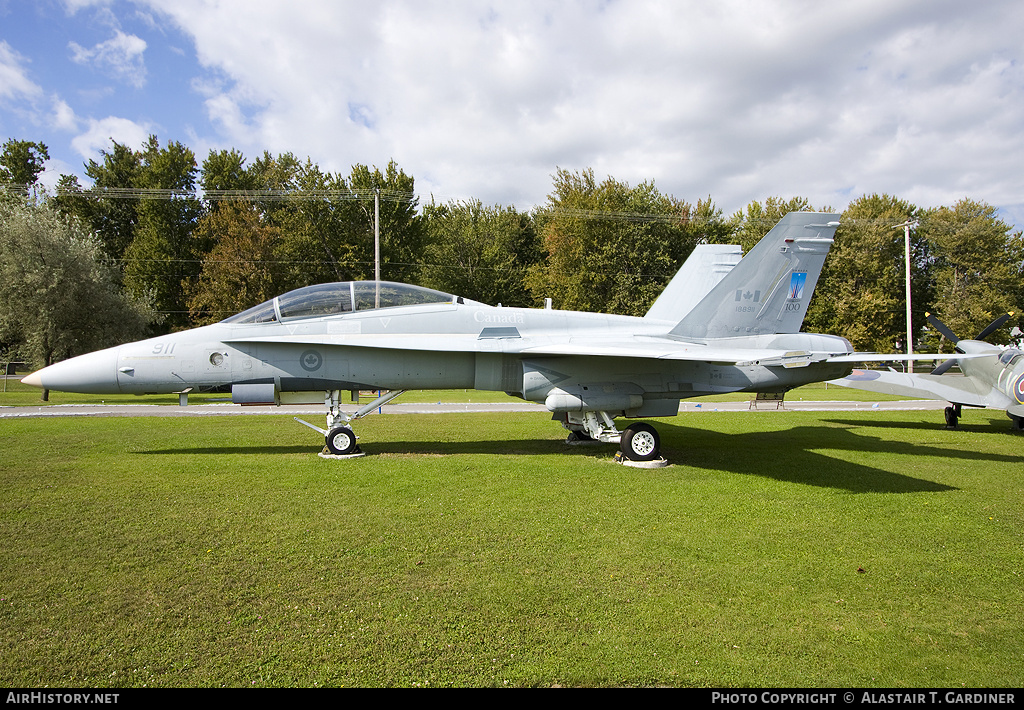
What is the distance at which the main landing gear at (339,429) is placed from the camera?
962 cm

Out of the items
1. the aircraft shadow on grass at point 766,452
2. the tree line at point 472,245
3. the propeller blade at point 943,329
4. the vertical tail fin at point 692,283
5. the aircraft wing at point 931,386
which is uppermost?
the tree line at point 472,245

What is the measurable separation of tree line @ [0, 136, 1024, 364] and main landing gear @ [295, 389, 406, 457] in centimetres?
2911

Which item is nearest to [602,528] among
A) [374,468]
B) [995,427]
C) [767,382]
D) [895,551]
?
[895,551]

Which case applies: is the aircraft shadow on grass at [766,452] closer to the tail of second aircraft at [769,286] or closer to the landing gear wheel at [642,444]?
the landing gear wheel at [642,444]

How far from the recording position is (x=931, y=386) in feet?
47.0

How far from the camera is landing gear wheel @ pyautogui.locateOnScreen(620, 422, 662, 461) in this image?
940 cm

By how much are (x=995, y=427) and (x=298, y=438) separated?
17231 mm

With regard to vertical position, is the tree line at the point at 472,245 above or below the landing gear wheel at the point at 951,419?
above

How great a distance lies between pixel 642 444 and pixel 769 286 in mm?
3756

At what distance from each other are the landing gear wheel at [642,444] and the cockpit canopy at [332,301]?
13.2ft

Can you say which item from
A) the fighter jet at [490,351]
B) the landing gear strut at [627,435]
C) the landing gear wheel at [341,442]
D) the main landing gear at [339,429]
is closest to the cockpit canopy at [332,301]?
the fighter jet at [490,351]

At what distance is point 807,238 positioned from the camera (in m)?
10.4

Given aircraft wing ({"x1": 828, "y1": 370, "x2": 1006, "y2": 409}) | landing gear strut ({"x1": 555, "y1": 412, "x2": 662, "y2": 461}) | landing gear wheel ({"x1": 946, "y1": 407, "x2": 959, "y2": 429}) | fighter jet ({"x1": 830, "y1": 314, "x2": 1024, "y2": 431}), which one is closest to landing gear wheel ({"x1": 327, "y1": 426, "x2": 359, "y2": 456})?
landing gear strut ({"x1": 555, "y1": 412, "x2": 662, "y2": 461})
